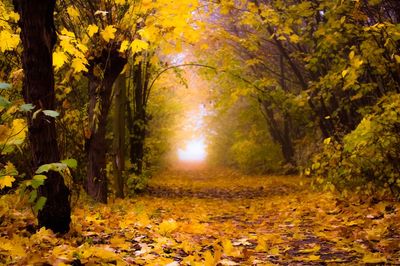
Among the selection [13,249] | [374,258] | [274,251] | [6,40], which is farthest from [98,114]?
[374,258]

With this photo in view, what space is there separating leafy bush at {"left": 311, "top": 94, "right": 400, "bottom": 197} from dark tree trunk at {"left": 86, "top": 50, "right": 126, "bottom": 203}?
3.89m

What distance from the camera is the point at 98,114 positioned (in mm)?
7219

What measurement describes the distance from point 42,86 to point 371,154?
522 cm

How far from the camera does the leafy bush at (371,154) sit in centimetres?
627

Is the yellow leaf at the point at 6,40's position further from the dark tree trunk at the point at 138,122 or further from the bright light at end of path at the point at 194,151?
the bright light at end of path at the point at 194,151

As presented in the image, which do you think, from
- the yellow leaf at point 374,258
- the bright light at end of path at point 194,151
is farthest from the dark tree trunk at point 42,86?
the bright light at end of path at point 194,151

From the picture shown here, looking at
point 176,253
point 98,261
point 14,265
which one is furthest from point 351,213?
point 14,265

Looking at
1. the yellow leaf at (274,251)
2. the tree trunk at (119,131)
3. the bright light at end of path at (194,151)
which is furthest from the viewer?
the bright light at end of path at (194,151)

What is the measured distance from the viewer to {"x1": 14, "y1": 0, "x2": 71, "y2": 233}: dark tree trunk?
135 inches

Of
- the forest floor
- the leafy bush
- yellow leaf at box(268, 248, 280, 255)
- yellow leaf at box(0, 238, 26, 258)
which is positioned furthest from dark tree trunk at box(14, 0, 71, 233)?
the leafy bush

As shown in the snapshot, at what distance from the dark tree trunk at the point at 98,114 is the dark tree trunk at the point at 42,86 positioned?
3.53 metres

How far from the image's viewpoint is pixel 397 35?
5641 mm

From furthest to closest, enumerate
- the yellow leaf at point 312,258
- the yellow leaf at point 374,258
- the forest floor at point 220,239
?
the yellow leaf at point 312,258 → the yellow leaf at point 374,258 → the forest floor at point 220,239

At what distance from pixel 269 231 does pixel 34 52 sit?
393 cm
